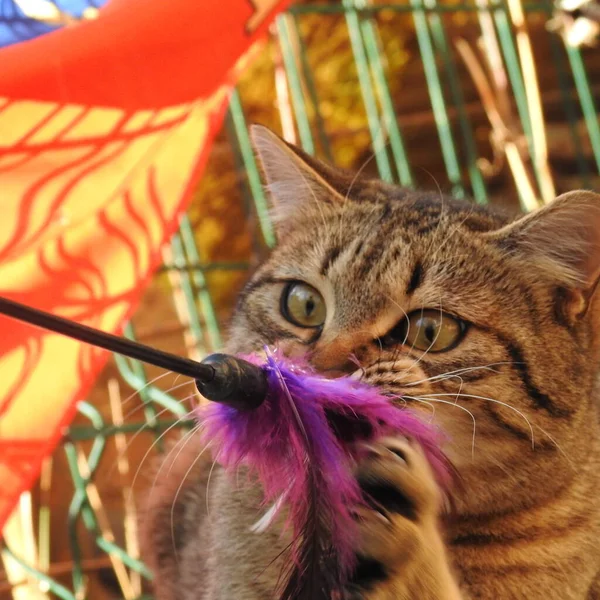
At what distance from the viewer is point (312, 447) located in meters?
0.73

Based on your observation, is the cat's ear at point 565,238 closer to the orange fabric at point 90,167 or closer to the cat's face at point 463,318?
the cat's face at point 463,318

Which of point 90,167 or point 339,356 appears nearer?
point 339,356

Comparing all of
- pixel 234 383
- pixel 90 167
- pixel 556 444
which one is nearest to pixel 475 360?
pixel 556 444

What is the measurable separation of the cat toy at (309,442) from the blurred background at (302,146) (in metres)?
0.21

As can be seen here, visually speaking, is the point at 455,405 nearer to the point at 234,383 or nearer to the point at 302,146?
the point at 234,383

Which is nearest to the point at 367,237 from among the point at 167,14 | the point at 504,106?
the point at 167,14

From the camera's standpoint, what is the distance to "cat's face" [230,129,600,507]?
2.88 ft

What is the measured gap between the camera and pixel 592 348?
1.01m

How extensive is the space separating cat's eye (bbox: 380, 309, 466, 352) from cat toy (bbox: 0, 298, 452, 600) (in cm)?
13

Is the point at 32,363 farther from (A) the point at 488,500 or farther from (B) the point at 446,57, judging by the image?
(B) the point at 446,57

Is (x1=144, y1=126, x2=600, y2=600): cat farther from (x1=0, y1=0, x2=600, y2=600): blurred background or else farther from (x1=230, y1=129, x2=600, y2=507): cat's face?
(x1=0, y1=0, x2=600, y2=600): blurred background

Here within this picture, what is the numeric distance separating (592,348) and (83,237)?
2.69 feet

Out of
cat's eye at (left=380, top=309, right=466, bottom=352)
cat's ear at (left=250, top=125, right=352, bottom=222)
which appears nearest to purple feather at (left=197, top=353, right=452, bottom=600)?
cat's eye at (left=380, top=309, right=466, bottom=352)

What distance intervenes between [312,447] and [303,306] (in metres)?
0.30
